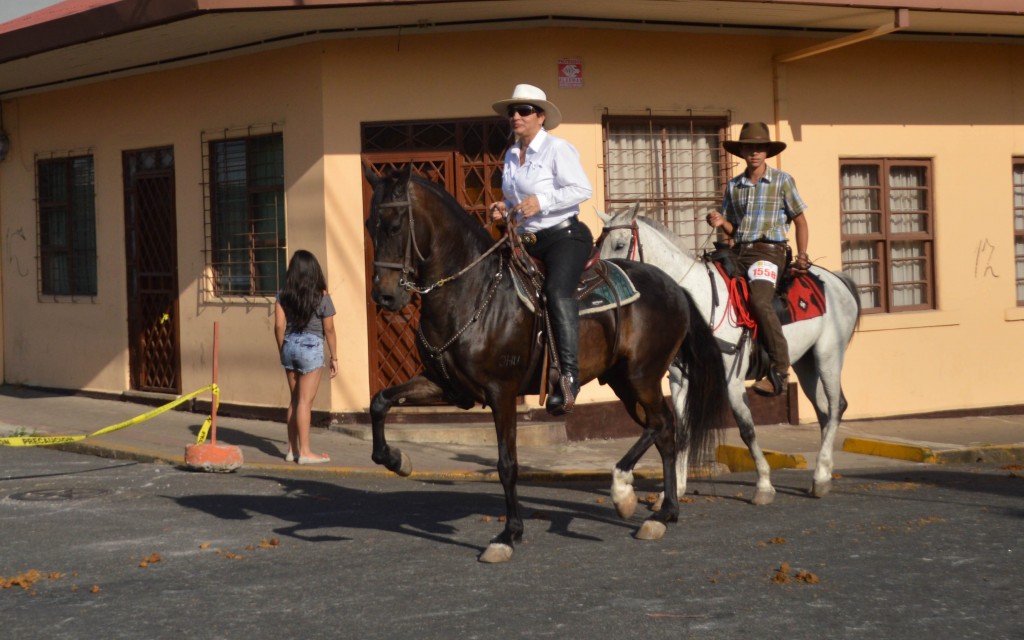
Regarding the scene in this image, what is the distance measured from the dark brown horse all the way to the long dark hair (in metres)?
3.66

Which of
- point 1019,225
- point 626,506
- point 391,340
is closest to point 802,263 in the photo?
point 626,506

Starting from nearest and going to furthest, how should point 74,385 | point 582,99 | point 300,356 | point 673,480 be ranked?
1. point 673,480
2. point 300,356
3. point 582,99
4. point 74,385

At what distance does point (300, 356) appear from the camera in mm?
11883

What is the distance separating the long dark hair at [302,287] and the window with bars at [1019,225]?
9.58m

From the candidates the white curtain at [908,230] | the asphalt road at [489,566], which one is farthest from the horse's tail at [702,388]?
the white curtain at [908,230]

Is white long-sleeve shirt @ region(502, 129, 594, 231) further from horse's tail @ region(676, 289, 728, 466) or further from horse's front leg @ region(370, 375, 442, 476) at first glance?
horse's tail @ region(676, 289, 728, 466)

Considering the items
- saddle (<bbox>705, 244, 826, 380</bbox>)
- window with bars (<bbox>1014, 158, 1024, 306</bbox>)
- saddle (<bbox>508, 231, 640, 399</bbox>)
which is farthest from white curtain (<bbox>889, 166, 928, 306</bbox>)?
saddle (<bbox>508, 231, 640, 399</bbox>)

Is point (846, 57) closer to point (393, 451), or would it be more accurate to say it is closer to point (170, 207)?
point (170, 207)

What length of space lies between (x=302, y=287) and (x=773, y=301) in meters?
4.08

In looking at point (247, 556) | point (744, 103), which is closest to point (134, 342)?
point (744, 103)

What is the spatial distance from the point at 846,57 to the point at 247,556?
10270 mm

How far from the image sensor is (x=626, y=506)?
8.72m

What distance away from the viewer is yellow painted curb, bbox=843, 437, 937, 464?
12.3m

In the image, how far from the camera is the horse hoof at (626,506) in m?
8.72
